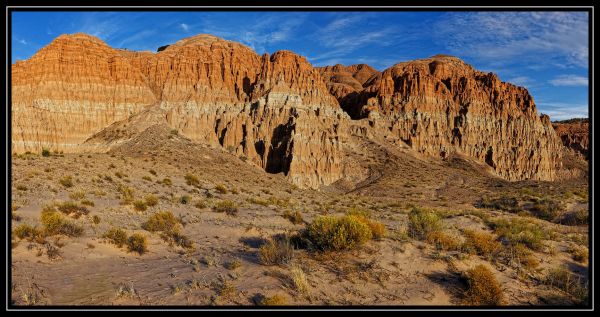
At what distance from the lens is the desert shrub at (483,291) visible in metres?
7.51

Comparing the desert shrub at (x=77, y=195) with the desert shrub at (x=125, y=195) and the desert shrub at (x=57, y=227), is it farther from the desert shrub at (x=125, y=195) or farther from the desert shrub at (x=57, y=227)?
the desert shrub at (x=57, y=227)

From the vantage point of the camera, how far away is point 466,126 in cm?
10344

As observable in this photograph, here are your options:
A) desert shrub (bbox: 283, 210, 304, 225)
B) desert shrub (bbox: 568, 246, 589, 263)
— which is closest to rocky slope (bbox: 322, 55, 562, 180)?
desert shrub (bbox: 283, 210, 304, 225)

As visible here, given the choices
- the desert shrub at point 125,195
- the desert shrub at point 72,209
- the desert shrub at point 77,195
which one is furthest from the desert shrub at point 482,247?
the desert shrub at point 77,195

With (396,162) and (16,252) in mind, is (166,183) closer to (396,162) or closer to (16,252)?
(16,252)

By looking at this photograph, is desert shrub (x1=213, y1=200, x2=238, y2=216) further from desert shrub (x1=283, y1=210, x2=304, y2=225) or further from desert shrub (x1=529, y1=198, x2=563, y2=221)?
desert shrub (x1=529, y1=198, x2=563, y2=221)

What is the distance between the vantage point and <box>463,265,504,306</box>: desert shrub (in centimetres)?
751

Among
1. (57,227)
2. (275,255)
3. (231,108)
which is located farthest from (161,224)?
(231,108)

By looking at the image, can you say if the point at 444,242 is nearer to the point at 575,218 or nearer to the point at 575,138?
the point at 575,218

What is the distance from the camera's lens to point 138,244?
11227mm

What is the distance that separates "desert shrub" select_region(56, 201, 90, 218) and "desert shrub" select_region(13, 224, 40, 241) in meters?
3.08

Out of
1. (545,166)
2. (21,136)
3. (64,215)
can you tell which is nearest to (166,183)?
(64,215)

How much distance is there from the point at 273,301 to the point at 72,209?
11.9 meters
